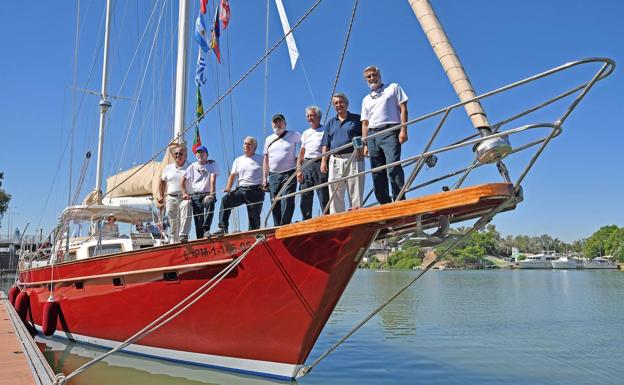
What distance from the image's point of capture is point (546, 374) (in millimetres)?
8969

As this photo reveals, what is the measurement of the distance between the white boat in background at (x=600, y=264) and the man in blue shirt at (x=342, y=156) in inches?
4534

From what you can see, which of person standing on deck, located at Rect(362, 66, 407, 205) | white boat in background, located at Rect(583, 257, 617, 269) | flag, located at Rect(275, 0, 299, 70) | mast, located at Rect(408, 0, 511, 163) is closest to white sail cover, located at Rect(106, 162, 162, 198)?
flag, located at Rect(275, 0, 299, 70)

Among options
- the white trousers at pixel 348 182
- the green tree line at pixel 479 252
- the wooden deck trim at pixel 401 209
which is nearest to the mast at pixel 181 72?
the white trousers at pixel 348 182

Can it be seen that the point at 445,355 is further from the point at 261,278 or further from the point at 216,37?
the point at 216,37

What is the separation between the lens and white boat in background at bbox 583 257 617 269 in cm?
10450

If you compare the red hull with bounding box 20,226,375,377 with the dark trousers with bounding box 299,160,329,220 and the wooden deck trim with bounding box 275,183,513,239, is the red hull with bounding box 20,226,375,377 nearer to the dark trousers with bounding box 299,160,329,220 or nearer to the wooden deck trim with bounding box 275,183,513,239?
the wooden deck trim with bounding box 275,183,513,239

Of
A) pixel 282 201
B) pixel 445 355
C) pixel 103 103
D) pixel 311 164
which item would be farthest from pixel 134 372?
pixel 103 103

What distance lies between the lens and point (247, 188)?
297 inches

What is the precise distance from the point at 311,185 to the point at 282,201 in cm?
54

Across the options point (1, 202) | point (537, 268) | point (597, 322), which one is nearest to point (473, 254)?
point (537, 268)

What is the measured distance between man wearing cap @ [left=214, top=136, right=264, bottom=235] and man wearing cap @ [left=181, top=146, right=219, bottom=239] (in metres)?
0.37

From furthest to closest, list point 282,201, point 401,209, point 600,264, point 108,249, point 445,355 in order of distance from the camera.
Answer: point 600,264 < point 445,355 < point 108,249 < point 282,201 < point 401,209

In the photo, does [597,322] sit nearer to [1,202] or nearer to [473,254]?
[1,202]

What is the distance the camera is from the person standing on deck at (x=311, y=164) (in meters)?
6.73
